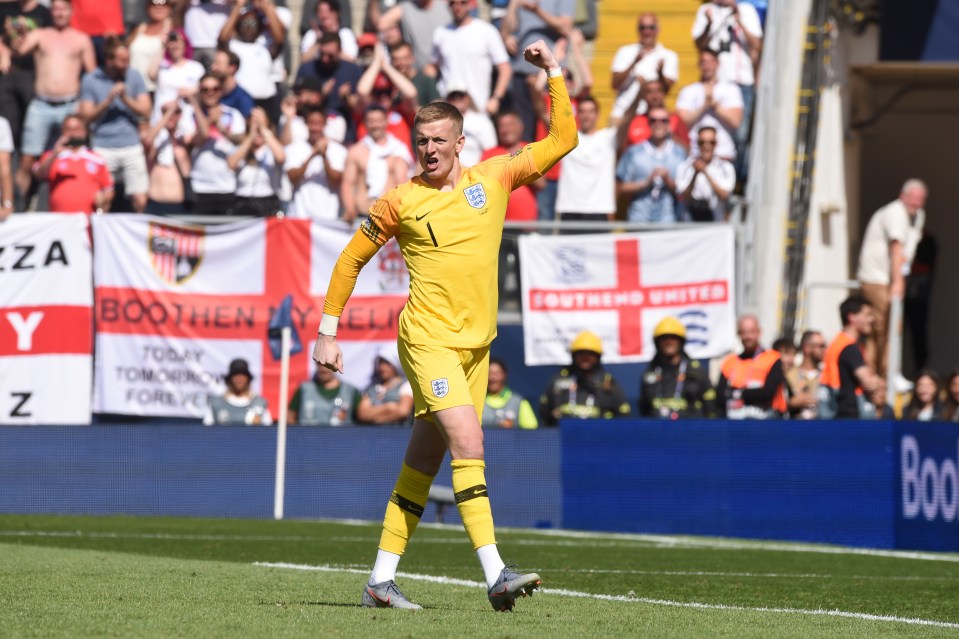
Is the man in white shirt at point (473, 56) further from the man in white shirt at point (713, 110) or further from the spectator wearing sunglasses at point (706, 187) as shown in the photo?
the spectator wearing sunglasses at point (706, 187)

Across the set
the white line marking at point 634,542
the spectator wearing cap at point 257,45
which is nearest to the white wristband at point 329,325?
the white line marking at point 634,542

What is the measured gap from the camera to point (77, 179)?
18.2 metres

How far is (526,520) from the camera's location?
16406mm

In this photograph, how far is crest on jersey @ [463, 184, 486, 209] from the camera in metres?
7.95

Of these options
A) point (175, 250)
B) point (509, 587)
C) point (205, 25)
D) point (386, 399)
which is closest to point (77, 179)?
point (175, 250)

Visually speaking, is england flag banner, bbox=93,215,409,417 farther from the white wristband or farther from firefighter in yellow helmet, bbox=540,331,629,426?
the white wristband

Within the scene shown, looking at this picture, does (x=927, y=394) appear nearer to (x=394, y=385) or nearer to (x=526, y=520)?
(x=526, y=520)

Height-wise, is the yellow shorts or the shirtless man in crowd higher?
the shirtless man in crowd

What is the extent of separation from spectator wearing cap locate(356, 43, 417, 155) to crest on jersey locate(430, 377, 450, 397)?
11.5 metres

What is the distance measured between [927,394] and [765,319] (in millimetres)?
2769

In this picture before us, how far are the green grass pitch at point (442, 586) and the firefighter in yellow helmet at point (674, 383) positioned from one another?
1811 mm

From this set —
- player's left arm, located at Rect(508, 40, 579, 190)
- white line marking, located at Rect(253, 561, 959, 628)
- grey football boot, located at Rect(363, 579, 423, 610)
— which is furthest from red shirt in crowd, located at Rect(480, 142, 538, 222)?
grey football boot, located at Rect(363, 579, 423, 610)

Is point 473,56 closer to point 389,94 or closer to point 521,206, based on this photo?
point 389,94

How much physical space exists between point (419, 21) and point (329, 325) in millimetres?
12633
